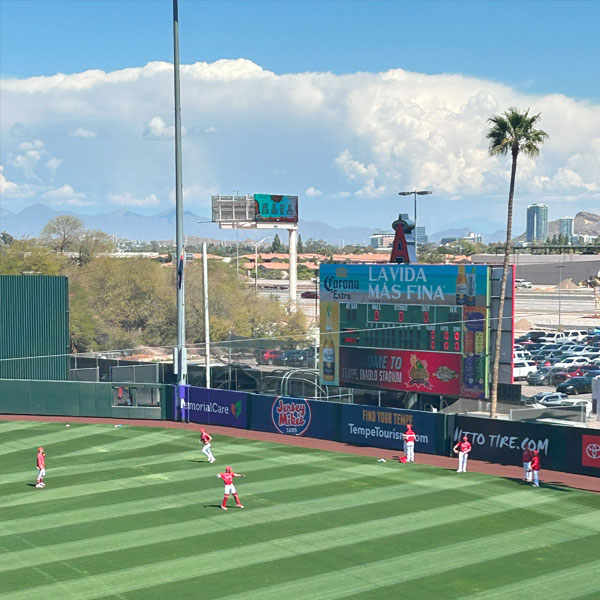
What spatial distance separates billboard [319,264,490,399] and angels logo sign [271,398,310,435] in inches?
165

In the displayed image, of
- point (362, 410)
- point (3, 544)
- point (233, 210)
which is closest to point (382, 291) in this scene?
point (362, 410)

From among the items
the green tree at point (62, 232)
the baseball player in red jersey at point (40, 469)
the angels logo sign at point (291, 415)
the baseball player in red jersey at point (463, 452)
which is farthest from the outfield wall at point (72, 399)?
the green tree at point (62, 232)

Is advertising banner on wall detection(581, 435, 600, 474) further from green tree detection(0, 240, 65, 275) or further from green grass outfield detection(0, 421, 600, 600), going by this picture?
green tree detection(0, 240, 65, 275)

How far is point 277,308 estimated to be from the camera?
291ft

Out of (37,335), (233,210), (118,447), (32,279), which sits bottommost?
(118,447)

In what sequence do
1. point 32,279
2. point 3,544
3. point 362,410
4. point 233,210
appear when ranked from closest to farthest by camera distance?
point 3,544
point 362,410
point 32,279
point 233,210

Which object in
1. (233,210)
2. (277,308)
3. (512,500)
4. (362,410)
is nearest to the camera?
(512,500)

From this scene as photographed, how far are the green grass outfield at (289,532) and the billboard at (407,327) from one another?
695cm

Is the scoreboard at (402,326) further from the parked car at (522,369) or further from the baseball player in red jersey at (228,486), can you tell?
the parked car at (522,369)

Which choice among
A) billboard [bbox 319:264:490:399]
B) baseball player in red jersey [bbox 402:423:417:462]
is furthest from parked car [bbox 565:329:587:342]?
baseball player in red jersey [bbox 402:423:417:462]

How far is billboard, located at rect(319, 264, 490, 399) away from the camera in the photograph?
39969mm

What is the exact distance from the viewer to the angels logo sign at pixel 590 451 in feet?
105

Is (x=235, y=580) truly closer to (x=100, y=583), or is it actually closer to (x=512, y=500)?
(x=100, y=583)

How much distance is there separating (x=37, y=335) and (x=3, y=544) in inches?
1345
